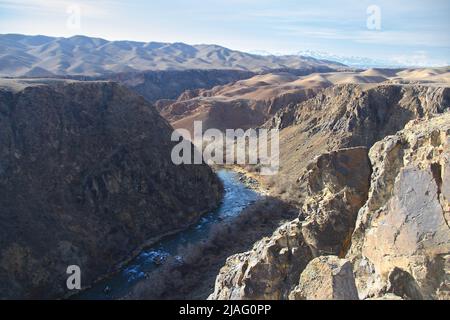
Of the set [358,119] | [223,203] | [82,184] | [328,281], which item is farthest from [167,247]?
[358,119]

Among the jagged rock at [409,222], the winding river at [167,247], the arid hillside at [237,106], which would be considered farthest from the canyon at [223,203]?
the arid hillside at [237,106]

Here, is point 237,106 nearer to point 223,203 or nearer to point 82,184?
point 223,203

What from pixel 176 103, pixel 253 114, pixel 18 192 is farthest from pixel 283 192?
pixel 176 103

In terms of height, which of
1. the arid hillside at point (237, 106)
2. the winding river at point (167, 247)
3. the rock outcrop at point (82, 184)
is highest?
the arid hillside at point (237, 106)

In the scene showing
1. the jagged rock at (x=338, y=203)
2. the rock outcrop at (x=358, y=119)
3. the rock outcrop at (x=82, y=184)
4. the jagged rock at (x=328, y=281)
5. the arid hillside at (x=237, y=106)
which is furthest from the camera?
the arid hillside at (x=237, y=106)

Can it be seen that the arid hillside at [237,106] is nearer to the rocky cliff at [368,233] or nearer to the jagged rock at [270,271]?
the rocky cliff at [368,233]

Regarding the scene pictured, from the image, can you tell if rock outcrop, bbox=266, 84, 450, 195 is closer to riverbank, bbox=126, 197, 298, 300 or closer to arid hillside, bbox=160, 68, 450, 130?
riverbank, bbox=126, 197, 298, 300

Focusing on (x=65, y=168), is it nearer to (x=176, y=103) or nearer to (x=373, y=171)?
(x=373, y=171)
